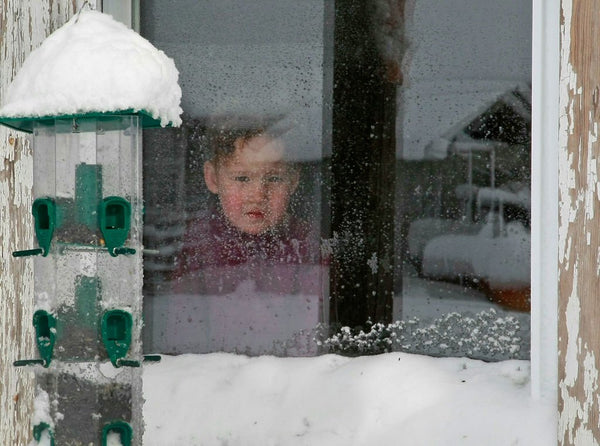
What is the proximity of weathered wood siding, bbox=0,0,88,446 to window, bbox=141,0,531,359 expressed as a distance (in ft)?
1.13

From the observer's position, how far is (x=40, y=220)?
7.05 feet

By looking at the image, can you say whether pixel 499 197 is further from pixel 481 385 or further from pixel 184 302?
pixel 184 302

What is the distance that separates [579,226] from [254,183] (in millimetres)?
1033

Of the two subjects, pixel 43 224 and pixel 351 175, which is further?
pixel 351 175

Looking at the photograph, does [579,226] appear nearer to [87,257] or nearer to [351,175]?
A: [351,175]

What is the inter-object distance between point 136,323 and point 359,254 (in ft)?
2.47

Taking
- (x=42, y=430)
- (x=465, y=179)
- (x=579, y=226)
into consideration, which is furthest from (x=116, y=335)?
(x=579, y=226)

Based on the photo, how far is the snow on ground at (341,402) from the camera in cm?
232

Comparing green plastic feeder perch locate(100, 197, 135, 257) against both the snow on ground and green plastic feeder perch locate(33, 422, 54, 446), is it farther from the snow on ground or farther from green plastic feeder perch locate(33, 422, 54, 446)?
the snow on ground

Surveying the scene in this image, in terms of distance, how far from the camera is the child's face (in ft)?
8.57

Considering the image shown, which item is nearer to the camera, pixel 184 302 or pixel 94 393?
pixel 94 393

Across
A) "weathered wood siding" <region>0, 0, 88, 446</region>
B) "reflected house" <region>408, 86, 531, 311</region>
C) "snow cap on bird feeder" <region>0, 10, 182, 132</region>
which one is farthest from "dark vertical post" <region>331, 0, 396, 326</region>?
"weathered wood siding" <region>0, 0, 88, 446</region>

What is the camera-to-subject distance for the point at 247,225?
2.63 m

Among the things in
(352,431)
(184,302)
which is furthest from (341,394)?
(184,302)
